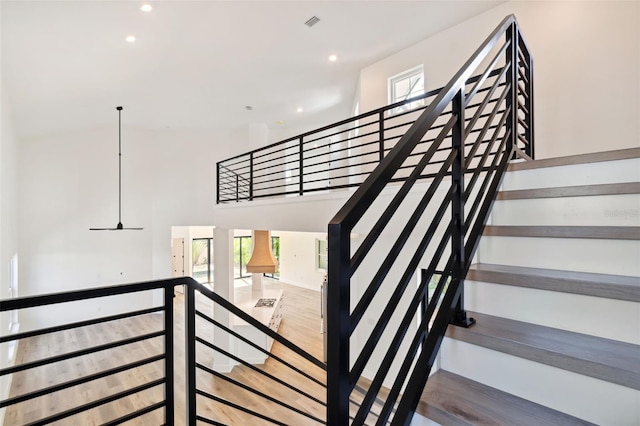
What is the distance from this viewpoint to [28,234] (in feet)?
24.5

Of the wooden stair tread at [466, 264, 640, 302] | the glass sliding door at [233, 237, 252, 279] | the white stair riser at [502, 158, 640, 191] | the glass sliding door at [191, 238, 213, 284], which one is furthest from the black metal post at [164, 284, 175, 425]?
the glass sliding door at [233, 237, 252, 279]

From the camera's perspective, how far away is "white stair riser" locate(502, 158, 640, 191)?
1.38 m

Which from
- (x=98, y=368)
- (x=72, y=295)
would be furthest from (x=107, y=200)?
(x=72, y=295)

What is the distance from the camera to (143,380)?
18.6 ft

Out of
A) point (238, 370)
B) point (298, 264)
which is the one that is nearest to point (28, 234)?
point (238, 370)

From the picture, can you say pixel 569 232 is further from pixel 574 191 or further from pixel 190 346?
pixel 190 346

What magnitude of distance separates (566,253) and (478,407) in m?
0.79

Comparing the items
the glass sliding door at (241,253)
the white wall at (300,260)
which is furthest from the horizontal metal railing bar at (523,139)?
the glass sliding door at (241,253)

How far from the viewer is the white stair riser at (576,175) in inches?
54.5

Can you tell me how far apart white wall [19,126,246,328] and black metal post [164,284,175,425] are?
8.13m

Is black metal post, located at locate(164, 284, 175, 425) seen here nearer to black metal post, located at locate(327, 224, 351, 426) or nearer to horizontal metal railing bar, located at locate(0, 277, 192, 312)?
horizontal metal railing bar, located at locate(0, 277, 192, 312)

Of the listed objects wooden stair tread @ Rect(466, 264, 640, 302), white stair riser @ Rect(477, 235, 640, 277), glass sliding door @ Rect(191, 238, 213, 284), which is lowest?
glass sliding door @ Rect(191, 238, 213, 284)

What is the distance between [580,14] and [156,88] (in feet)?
22.0

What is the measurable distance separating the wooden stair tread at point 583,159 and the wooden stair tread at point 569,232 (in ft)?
1.34
